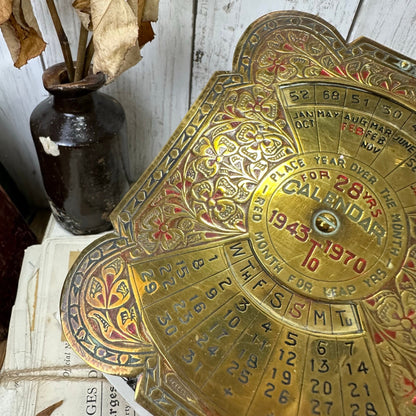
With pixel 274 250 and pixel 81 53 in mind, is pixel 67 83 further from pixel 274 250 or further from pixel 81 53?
pixel 274 250

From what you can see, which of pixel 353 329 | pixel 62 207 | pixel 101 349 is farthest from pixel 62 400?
pixel 353 329

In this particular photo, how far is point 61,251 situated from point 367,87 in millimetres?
654

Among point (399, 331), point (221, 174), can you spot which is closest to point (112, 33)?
point (221, 174)

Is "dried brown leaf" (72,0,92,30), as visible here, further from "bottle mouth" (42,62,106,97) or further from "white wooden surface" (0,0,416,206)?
"white wooden surface" (0,0,416,206)

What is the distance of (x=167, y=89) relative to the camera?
877 millimetres

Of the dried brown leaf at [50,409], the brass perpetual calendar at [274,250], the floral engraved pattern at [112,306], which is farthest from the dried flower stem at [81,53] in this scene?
the dried brown leaf at [50,409]

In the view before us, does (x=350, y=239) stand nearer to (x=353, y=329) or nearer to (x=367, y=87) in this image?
(x=353, y=329)

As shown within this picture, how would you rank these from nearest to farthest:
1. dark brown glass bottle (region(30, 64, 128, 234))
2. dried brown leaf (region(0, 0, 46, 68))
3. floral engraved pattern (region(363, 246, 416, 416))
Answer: floral engraved pattern (region(363, 246, 416, 416)) < dried brown leaf (region(0, 0, 46, 68)) < dark brown glass bottle (region(30, 64, 128, 234))

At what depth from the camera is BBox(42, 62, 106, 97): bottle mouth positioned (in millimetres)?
624

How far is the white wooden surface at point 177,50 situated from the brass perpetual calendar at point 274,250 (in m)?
0.16

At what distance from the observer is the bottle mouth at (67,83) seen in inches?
24.5

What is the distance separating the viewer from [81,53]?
2.09ft

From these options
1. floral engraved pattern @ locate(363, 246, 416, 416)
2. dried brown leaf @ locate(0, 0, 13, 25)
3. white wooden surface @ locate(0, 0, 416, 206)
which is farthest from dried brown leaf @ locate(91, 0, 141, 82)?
floral engraved pattern @ locate(363, 246, 416, 416)

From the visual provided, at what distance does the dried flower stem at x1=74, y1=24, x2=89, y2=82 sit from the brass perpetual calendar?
22cm
